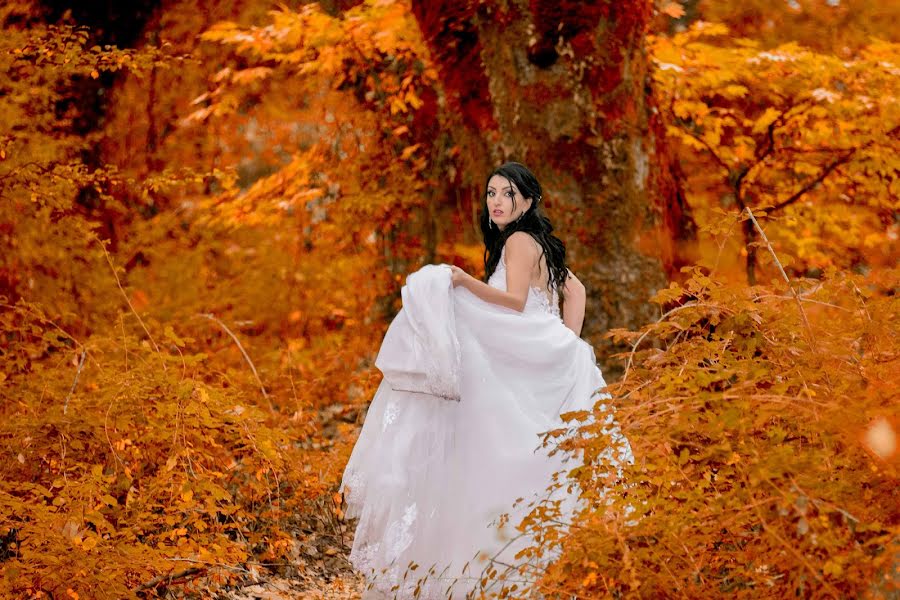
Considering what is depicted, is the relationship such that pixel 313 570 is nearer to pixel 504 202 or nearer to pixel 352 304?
pixel 504 202

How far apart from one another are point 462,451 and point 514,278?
32.8 inches

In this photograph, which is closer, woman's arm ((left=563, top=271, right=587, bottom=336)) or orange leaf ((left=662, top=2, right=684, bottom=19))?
A: woman's arm ((left=563, top=271, right=587, bottom=336))

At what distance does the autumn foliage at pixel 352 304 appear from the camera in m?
2.98

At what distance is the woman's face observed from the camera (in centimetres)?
461

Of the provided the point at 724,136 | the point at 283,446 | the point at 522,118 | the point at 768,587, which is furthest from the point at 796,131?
the point at 768,587

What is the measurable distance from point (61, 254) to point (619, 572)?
699 centimetres

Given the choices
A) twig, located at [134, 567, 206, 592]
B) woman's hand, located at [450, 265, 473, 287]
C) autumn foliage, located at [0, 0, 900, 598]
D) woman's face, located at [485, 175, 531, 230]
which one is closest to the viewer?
autumn foliage, located at [0, 0, 900, 598]

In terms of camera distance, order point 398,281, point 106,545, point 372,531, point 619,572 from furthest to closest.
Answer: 1. point 398,281
2. point 372,531
3. point 106,545
4. point 619,572

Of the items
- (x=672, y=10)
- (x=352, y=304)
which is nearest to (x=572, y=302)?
(x=672, y=10)

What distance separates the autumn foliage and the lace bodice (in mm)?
590

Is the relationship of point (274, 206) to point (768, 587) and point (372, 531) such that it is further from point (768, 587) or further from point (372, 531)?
point (768, 587)

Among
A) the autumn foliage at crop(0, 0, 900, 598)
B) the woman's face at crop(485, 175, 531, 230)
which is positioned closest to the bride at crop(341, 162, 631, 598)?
the woman's face at crop(485, 175, 531, 230)

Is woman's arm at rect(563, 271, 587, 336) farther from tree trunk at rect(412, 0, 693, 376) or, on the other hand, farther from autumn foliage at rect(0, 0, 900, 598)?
tree trunk at rect(412, 0, 693, 376)

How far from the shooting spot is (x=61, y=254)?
856 centimetres
